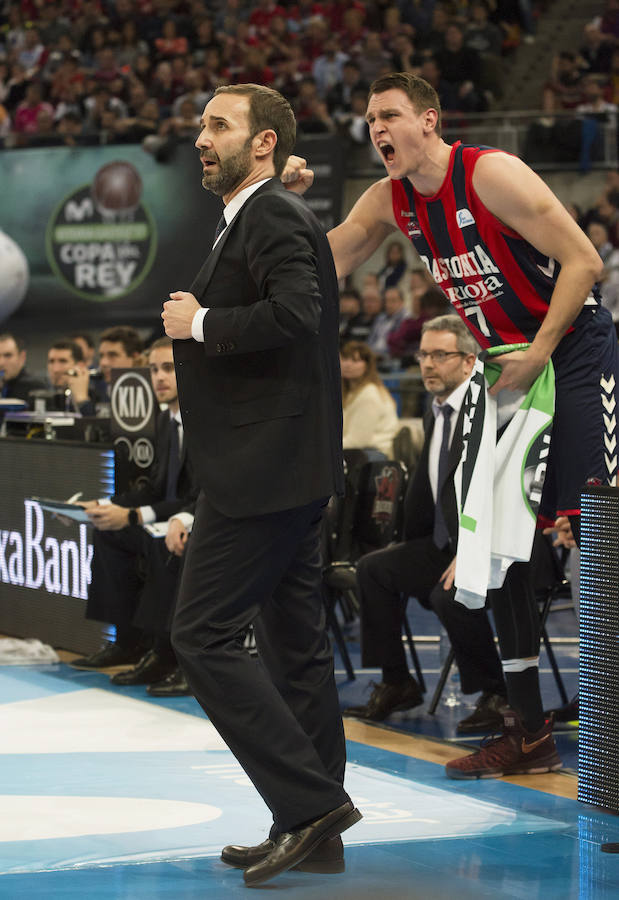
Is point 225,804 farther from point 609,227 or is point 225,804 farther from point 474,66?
point 474,66

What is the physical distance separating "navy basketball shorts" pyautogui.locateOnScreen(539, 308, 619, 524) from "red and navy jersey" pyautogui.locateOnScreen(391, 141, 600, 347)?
0.07 meters

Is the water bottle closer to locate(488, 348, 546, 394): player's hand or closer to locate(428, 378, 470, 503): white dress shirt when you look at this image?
locate(428, 378, 470, 503): white dress shirt

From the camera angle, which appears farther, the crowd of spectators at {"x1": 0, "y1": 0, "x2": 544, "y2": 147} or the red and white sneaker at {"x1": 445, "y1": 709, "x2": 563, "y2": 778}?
the crowd of spectators at {"x1": 0, "y1": 0, "x2": 544, "y2": 147}

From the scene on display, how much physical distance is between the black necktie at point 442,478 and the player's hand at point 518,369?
4.08 ft

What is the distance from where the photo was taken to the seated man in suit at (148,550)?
5.66m

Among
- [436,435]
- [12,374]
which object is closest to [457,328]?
[436,435]

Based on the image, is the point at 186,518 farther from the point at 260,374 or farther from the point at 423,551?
the point at 260,374

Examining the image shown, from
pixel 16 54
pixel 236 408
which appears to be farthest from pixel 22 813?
pixel 16 54

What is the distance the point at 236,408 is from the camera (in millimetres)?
3059

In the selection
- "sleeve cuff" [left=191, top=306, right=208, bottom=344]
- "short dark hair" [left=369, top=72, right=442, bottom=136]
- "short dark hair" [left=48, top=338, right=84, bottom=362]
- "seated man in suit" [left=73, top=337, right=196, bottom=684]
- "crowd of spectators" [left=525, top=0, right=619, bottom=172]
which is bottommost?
"seated man in suit" [left=73, top=337, right=196, bottom=684]

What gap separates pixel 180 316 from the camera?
303 centimetres

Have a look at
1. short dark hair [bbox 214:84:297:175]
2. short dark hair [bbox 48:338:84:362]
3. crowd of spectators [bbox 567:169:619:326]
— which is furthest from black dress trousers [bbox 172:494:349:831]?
crowd of spectators [bbox 567:169:619:326]

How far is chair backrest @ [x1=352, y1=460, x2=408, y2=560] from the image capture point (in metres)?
5.92

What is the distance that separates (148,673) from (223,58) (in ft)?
41.0
